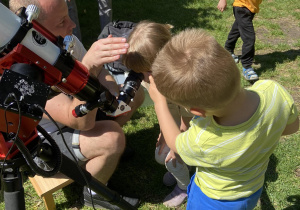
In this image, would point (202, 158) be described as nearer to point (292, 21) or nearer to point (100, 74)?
point (100, 74)

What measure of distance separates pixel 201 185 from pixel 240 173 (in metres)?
0.28

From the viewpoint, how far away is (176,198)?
8.86 feet

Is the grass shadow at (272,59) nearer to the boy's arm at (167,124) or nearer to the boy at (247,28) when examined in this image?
the boy at (247,28)

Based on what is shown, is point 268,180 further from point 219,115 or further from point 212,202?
point 219,115

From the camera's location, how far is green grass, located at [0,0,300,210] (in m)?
2.81

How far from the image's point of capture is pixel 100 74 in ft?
8.46

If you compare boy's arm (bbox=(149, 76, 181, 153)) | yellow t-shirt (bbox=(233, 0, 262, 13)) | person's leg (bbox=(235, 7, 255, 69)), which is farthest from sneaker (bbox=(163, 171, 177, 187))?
yellow t-shirt (bbox=(233, 0, 262, 13))

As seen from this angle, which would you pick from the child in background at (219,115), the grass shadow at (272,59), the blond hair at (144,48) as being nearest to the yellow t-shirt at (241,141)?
the child in background at (219,115)

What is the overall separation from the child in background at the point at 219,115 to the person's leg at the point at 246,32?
266 cm

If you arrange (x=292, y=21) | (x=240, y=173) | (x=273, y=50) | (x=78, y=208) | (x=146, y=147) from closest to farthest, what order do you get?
(x=240, y=173) → (x=78, y=208) → (x=146, y=147) → (x=273, y=50) → (x=292, y=21)

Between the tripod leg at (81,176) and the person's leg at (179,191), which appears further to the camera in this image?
the person's leg at (179,191)

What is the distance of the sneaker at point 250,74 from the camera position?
13.5 ft

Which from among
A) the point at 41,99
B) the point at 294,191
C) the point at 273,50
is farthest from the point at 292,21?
the point at 41,99

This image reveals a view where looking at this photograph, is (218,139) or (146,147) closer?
(218,139)
